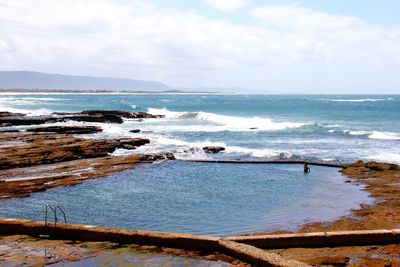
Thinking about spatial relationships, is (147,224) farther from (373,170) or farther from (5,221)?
(373,170)

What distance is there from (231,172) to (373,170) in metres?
7.41

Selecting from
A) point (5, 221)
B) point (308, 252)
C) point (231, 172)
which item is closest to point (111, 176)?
point (231, 172)

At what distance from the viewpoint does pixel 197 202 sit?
54.2 ft

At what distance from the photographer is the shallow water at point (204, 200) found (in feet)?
45.7

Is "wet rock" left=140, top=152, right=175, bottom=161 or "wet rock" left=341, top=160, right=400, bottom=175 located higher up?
"wet rock" left=341, top=160, right=400, bottom=175

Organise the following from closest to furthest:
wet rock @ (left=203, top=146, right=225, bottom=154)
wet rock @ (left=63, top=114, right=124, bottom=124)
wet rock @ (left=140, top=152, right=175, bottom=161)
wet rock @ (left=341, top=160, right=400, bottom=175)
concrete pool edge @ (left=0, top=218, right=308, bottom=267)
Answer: concrete pool edge @ (left=0, top=218, right=308, bottom=267), wet rock @ (left=341, top=160, right=400, bottom=175), wet rock @ (left=140, top=152, right=175, bottom=161), wet rock @ (left=203, top=146, right=225, bottom=154), wet rock @ (left=63, top=114, right=124, bottom=124)

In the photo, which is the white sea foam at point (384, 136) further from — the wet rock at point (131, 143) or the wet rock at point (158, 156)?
the wet rock at point (158, 156)

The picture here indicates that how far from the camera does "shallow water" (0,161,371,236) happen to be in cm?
1394

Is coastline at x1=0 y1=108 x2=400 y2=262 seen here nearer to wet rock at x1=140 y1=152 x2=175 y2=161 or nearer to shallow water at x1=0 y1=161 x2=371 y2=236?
wet rock at x1=140 y1=152 x2=175 y2=161

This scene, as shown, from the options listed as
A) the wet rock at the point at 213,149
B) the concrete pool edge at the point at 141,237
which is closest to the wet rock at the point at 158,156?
the wet rock at the point at 213,149

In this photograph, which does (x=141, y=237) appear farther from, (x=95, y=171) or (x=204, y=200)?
(x=95, y=171)

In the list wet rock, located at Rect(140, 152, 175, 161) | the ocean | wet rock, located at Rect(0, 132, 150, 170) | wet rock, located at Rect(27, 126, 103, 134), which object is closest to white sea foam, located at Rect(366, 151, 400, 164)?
the ocean

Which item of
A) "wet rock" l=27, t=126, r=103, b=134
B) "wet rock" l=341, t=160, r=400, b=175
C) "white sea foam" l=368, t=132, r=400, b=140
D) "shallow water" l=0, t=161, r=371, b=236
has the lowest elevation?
"shallow water" l=0, t=161, r=371, b=236

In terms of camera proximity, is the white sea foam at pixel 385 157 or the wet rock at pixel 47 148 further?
the white sea foam at pixel 385 157
